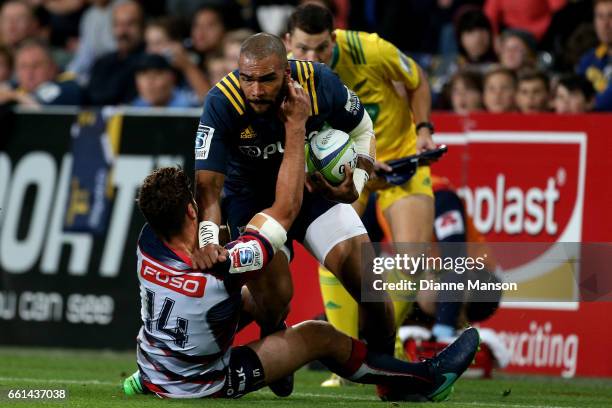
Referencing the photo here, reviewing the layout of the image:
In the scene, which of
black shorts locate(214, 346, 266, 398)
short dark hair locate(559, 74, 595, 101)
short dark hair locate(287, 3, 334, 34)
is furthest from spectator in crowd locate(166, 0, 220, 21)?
black shorts locate(214, 346, 266, 398)

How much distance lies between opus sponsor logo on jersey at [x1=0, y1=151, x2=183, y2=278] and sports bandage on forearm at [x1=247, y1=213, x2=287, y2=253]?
14.9 feet

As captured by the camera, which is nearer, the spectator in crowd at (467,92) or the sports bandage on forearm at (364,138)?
the sports bandage on forearm at (364,138)

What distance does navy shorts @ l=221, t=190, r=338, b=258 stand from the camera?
7.21m

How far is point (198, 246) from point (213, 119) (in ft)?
2.34

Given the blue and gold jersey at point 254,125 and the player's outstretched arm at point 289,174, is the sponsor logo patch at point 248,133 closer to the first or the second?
the blue and gold jersey at point 254,125

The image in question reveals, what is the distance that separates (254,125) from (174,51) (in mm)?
6348

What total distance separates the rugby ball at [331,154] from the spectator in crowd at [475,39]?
5.32 m

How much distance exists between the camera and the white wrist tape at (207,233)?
21.1 ft

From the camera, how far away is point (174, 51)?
13023 millimetres

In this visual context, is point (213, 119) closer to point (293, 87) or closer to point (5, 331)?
point (293, 87)

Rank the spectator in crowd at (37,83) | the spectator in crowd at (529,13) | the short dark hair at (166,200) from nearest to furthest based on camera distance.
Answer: the short dark hair at (166,200) < the spectator in crowd at (37,83) < the spectator in crowd at (529,13)

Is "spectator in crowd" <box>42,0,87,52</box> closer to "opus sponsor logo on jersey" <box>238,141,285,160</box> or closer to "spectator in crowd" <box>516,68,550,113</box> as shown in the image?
"spectator in crowd" <box>516,68,550,113</box>

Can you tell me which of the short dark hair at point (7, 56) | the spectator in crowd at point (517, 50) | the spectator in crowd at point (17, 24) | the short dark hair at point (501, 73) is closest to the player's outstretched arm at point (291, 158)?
the short dark hair at point (501, 73)
